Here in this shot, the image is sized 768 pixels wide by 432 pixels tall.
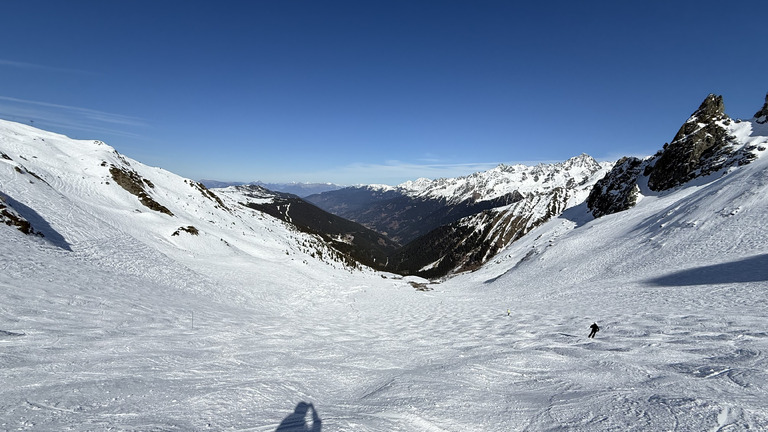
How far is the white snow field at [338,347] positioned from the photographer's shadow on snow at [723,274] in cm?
18

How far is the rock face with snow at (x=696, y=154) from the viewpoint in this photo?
206ft

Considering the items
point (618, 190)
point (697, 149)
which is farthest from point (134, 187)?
point (618, 190)

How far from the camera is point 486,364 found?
30.4ft

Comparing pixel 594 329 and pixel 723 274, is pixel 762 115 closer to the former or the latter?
pixel 723 274

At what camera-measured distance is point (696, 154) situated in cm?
6875

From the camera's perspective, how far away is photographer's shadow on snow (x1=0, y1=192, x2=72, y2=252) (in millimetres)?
17600

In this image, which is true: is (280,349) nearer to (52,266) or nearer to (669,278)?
(52,266)

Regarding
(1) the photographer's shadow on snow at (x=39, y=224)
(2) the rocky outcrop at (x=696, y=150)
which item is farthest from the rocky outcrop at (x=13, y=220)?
(2) the rocky outcrop at (x=696, y=150)

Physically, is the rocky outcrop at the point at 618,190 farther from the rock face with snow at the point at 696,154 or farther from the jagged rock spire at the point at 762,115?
the jagged rock spire at the point at 762,115

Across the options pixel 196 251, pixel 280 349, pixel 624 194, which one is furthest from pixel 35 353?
pixel 624 194

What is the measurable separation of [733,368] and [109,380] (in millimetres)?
14051

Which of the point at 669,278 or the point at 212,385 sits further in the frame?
the point at 669,278

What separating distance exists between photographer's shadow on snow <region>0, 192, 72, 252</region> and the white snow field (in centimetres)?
19

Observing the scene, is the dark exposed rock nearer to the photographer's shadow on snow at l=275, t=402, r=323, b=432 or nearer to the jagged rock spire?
the photographer's shadow on snow at l=275, t=402, r=323, b=432
